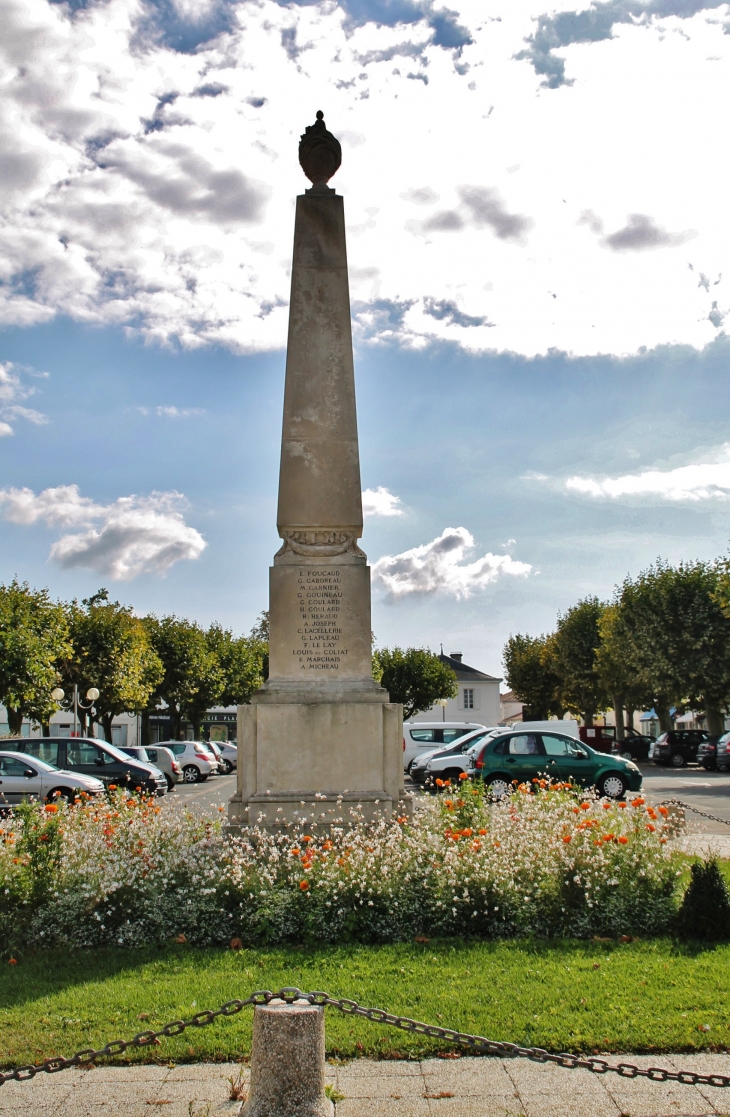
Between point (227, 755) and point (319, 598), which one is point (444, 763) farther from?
point (227, 755)

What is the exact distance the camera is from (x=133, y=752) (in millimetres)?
26641

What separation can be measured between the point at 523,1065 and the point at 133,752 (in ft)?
78.1

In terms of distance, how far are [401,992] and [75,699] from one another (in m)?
28.0

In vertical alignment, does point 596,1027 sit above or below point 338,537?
below

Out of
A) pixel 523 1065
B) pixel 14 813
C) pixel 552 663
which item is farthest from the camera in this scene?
pixel 552 663

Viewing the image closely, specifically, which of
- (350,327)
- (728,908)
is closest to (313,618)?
(350,327)

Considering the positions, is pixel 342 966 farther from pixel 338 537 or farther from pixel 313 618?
pixel 338 537

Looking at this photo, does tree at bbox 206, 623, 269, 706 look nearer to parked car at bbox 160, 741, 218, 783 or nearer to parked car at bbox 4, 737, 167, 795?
parked car at bbox 160, 741, 218, 783

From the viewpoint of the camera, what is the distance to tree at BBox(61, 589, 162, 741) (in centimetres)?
3619

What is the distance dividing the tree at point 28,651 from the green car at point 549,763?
579 inches

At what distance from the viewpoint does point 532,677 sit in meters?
65.5

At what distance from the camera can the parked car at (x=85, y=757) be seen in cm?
2003

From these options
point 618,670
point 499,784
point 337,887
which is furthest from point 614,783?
point 618,670

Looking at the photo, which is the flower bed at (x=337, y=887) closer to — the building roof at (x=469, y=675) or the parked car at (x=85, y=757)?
the parked car at (x=85, y=757)
